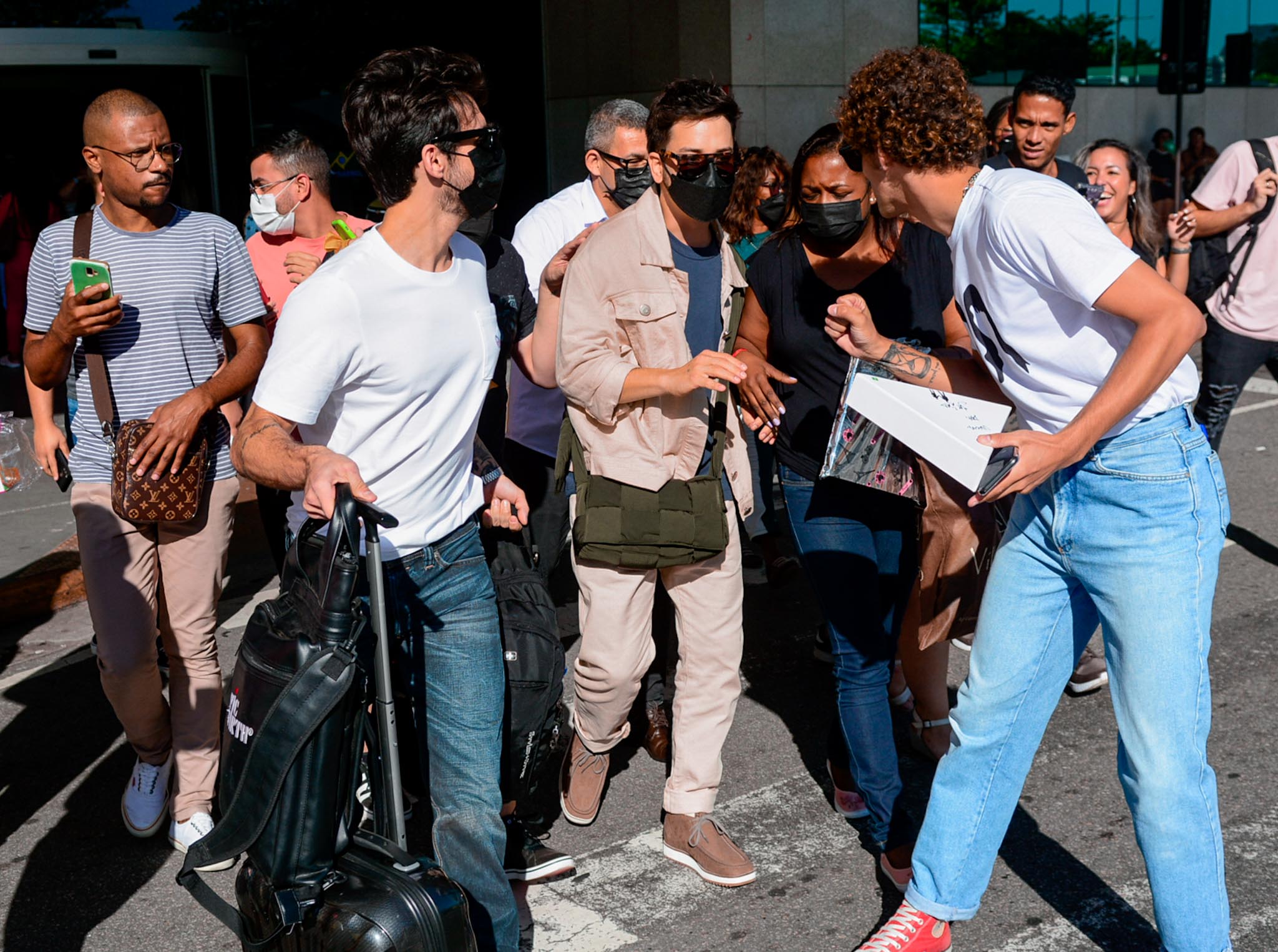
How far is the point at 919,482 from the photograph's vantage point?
3.43 meters

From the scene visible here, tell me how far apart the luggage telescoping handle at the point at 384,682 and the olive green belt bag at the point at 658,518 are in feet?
3.64

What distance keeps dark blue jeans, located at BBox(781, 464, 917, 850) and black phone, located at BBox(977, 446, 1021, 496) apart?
3.06 ft

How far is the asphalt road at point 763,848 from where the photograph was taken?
3.33 meters

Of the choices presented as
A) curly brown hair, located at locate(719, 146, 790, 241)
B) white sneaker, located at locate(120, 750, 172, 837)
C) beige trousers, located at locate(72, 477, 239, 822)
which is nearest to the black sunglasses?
curly brown hair, located at locate(719, 146, 790, 241)

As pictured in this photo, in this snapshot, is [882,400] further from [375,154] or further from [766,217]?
[766,217]

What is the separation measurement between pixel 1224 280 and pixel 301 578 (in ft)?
15.7

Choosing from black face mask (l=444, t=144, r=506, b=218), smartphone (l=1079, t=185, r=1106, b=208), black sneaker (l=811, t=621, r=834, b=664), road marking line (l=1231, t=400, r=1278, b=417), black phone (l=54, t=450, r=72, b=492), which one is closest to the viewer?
black face mask (l=444, t=144, r=506, b=218)

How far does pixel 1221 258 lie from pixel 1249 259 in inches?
4.5

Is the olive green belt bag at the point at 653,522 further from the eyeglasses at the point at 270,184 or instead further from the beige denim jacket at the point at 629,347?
the eyeglasses at the point at 270,184

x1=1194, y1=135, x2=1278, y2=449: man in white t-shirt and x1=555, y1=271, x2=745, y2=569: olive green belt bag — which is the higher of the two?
x1=1194, y1=135, x2=1278, y2=449: man in white t-shirt

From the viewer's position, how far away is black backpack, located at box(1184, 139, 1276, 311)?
580 cm

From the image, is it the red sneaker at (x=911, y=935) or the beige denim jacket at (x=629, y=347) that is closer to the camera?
the red sneaker at (x=911, y=935)

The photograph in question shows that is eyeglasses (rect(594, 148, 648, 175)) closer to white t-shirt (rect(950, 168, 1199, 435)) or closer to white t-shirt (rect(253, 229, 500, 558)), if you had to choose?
white t-shirt (rect(253, 229, 500, 558))

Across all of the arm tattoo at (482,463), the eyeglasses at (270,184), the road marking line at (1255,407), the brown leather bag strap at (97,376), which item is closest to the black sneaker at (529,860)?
the arm tattoo at (482,463)
